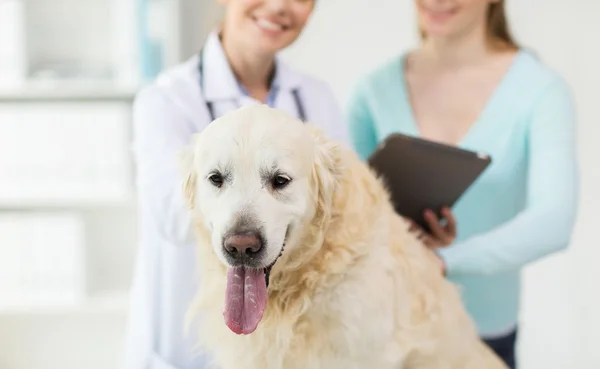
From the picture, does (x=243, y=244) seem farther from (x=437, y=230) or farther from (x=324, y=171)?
(x=437, y=230)

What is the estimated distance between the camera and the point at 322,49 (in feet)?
6.62

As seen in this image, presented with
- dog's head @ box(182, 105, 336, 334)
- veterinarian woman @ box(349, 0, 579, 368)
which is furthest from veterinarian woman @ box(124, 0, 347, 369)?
veterinarian woman @ box(349, 0, 579, 368)

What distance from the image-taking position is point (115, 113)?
2.02 metres

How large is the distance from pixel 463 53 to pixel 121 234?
4.82ft

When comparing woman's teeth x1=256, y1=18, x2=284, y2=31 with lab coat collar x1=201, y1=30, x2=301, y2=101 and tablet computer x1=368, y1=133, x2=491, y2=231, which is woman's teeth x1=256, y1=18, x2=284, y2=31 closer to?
lab coat collar x1=201, y1=30, x2=301, y2=101

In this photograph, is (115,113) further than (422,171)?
Yes

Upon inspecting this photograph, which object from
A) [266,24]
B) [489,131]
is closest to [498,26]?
[489,131]

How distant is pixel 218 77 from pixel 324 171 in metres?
0.21

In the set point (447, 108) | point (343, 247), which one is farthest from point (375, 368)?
point (447, 108)

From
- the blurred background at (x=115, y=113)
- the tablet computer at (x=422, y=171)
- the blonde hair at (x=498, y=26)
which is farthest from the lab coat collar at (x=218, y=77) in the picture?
the blurred background at (x=115, y=113)

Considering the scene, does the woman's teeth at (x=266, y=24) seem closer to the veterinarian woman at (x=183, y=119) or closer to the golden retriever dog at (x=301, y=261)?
the veterinarian woman at (x=183, y=119)

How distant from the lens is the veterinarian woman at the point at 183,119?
85 centimetres

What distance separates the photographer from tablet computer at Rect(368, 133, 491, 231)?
1.03m

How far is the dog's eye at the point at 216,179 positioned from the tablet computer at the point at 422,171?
0.40 m
